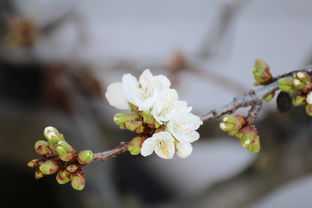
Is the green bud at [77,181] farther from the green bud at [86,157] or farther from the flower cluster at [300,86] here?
the flower cluster at [300,86]

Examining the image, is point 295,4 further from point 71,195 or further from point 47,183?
point 47,183

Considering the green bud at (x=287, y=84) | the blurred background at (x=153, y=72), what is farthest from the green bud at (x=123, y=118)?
the blurred background at (x=153, y=72)

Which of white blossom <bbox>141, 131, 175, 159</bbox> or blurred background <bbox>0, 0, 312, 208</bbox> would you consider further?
blurred background <bbox>0, 0, 312, 208</bbox>

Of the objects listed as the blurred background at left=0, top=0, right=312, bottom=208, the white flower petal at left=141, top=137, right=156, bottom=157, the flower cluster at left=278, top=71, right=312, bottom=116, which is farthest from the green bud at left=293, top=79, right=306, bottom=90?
the blurred background at left=0, top=0, right=312, bottom=208

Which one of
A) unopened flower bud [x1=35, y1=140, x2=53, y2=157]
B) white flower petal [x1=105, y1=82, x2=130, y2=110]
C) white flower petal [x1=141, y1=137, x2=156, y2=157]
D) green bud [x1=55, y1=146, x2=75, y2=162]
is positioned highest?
white flower petal [x1=105, y1=82, x2=130, y2=110]

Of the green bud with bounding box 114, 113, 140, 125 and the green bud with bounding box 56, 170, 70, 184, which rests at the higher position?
the green bud with bounding box 114, 113, 140, 125

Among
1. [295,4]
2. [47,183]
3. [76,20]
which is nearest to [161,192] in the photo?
[47,183]

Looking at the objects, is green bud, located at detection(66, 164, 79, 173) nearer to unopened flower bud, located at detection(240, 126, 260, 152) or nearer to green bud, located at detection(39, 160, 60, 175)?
green bud, located at detection(39, 160, 60, 175)

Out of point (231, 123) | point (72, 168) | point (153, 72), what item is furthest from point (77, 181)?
point (153, 72)
